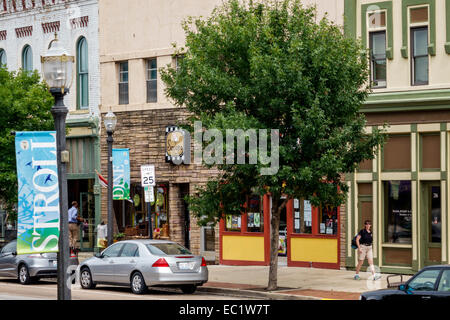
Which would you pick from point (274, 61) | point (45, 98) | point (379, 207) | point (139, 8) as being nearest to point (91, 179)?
point (45, 98)

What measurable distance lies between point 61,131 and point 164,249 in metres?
8.99

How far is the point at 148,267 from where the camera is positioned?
67.3ft

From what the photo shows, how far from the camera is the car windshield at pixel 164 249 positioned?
2092cm

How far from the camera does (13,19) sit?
3556cm

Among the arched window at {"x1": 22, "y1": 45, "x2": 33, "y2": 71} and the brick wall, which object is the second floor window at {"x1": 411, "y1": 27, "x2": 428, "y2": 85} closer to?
the brick wall

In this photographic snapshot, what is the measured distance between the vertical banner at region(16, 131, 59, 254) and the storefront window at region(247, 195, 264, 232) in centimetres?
1572

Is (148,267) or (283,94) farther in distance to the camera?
(148,267)

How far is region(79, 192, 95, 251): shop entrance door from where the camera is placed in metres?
32.6

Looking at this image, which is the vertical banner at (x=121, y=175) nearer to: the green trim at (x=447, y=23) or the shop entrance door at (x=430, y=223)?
the shop entrance door at (x=430, y=223)

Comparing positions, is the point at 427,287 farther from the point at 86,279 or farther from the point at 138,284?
the point at 86,279

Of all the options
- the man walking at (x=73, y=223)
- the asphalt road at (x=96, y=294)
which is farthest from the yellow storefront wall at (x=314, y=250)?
the man walking at (x=73, y=223)

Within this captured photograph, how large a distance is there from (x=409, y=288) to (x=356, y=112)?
8.10 meters

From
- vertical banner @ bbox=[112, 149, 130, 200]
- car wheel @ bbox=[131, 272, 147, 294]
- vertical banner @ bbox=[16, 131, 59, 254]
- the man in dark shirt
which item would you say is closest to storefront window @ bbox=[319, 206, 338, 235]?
the man in dark shirt

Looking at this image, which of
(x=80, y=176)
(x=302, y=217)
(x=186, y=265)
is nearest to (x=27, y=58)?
(x=80, y=176)
